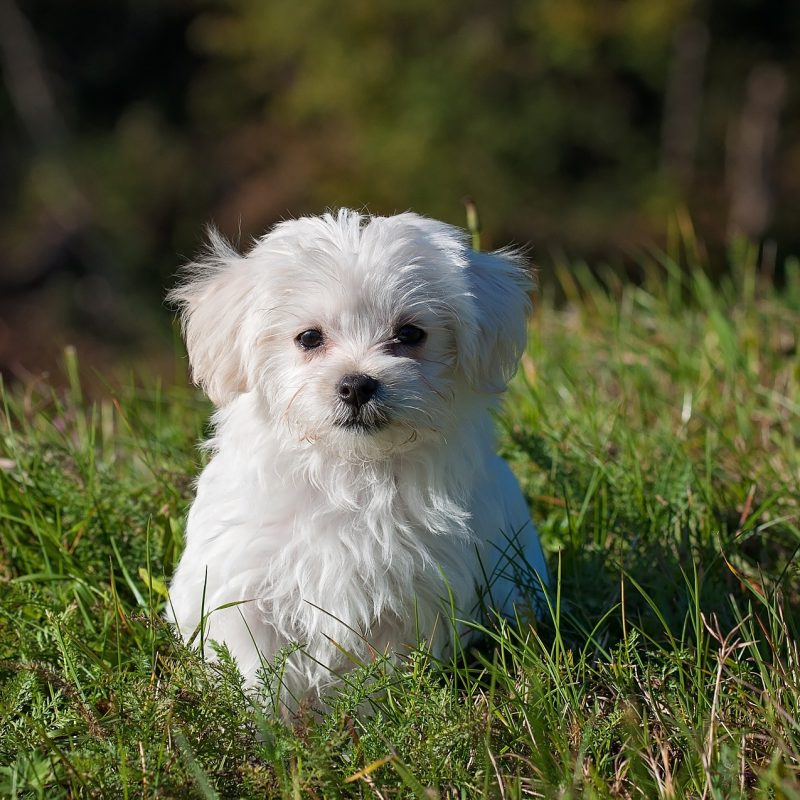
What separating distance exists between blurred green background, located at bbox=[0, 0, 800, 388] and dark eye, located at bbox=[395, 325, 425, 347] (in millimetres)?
12830

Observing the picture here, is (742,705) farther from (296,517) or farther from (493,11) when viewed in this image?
(493,11)

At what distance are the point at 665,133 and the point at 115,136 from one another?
12.3 metres

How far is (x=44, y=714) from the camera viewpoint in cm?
276

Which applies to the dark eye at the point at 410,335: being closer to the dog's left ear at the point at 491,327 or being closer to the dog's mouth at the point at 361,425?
the dog's left ear at the point at 491,327

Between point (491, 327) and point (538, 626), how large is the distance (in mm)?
963

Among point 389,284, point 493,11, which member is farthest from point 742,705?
point 493,11

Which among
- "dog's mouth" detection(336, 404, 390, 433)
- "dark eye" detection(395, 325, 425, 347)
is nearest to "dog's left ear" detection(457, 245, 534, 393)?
"dark eye" detection(395, 325, 425, 347)

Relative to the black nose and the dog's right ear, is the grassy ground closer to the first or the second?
the dog's right ear

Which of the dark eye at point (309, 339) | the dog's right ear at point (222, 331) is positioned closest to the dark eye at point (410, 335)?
the dark eye at point (309, 339)

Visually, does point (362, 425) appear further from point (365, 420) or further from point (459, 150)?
point (459, 150)

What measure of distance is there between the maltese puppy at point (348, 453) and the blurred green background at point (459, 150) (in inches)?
502

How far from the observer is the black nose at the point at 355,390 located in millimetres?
2945

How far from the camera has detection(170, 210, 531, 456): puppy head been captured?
2986mm

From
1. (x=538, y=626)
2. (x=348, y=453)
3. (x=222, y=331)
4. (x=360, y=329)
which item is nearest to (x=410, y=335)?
(x=360, y=329)
